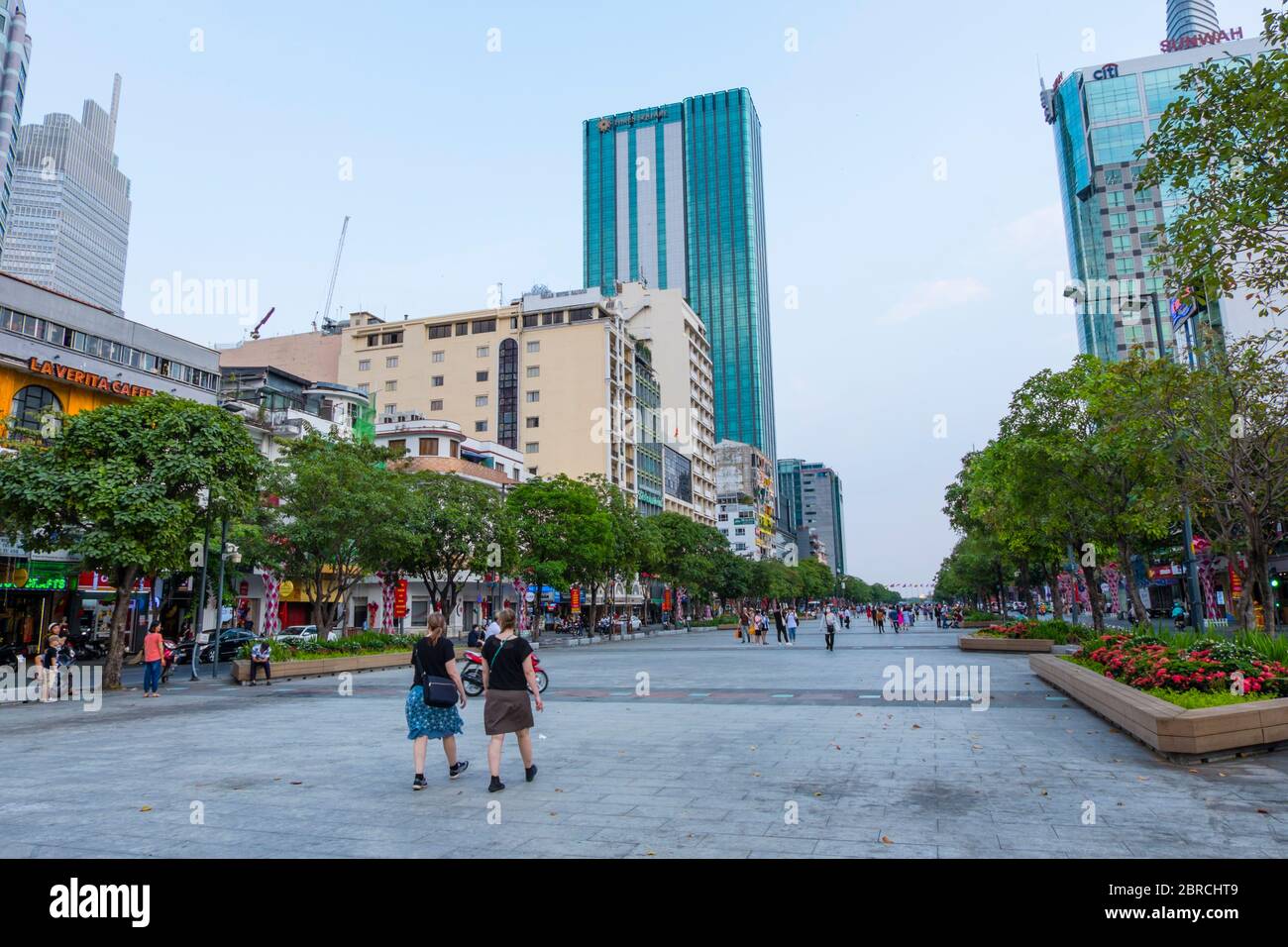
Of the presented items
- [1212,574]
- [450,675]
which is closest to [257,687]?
[450,675]

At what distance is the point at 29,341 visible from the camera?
3122cm

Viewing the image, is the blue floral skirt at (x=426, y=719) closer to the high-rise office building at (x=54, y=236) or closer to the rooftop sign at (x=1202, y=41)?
the rooftop sign at (x=1202, y=41)

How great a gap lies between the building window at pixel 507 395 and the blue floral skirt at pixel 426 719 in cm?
7234

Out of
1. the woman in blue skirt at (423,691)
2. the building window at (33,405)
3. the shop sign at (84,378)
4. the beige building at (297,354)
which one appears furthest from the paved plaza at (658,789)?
the beige building at (297,354)

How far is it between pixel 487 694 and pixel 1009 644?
25496 millimetres

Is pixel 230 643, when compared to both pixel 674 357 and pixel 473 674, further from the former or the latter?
pixel 674 357

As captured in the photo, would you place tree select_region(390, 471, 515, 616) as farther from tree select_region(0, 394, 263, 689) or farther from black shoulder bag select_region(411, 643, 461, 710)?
black shoulder bag select_region(411, 643, 461, 710)

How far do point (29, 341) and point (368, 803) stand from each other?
32609 millimetres

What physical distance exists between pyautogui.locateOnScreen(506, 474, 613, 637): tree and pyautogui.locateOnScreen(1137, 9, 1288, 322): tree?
36.5m

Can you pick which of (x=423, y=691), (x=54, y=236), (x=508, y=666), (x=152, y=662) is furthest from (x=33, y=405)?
(x=54, y=236)

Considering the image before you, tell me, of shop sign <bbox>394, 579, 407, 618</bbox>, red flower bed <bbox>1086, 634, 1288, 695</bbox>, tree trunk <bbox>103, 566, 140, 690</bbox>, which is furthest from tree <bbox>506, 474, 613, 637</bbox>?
red flower bed <bbox>1086, 634, 1288, 695</bbox>

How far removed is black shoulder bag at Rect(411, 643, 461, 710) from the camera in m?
8.48

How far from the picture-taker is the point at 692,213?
165000 mm
